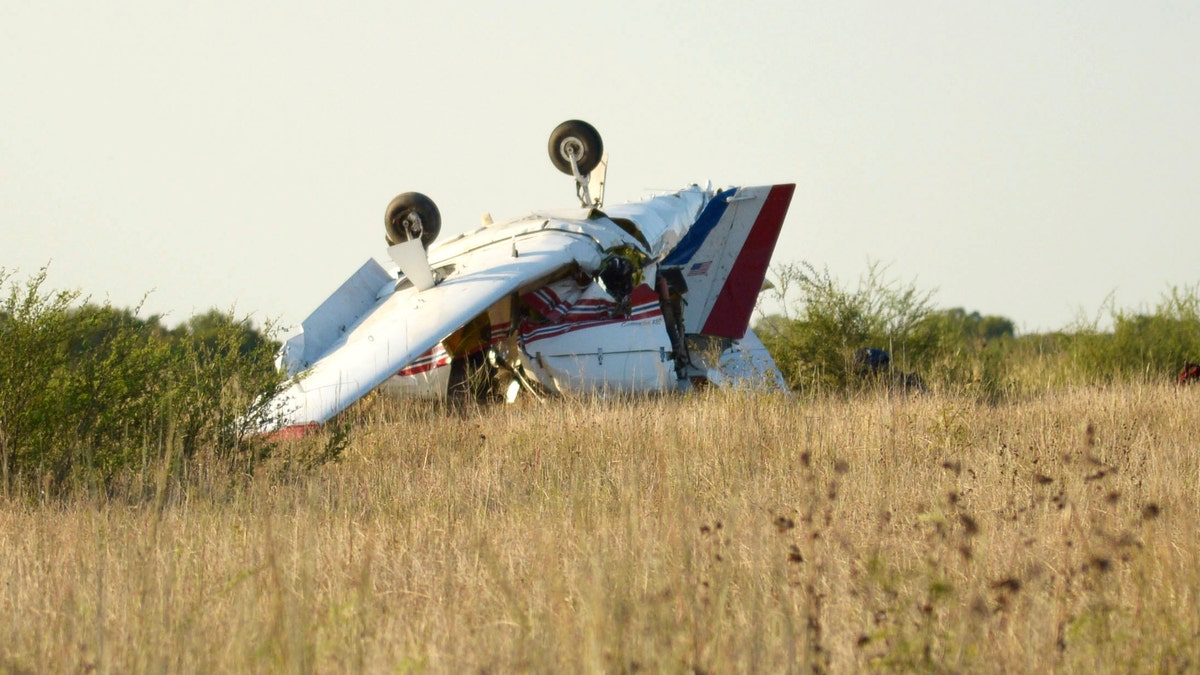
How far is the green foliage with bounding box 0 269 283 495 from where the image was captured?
989cm

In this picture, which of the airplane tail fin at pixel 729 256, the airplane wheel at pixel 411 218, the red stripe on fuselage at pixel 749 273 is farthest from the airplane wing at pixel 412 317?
the red stripe on fuselage at pixel 749 273

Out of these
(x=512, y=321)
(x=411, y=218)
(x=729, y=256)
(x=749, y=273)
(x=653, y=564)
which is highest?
(x=411, y=218)

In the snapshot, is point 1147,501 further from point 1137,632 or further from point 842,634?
point 842,634

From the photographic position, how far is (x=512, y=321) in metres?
→ 16.7

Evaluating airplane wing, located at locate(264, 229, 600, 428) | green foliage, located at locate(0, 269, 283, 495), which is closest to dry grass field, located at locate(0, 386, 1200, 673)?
green foliage, located at locate(0, 269, 283, 495)

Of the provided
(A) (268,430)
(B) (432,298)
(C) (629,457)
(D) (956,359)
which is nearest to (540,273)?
(B) (432,298)

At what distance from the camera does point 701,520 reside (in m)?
7.28

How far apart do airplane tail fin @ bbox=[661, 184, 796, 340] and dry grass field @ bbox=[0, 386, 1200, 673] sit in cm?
1059

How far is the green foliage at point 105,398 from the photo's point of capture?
32.4 ft

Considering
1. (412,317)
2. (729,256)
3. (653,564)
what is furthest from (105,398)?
(729,256)

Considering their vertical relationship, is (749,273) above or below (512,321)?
above

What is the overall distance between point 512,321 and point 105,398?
7.00 metres

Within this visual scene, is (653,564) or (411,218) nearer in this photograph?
(653,564)

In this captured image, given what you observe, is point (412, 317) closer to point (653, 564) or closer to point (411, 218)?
point (411, 218)
